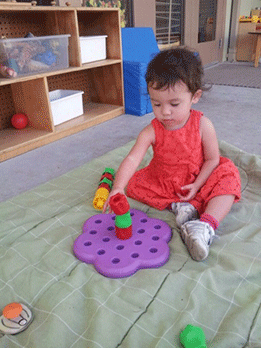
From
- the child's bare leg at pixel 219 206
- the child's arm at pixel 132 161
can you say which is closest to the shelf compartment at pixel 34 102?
the child's arm at pixel 132 161

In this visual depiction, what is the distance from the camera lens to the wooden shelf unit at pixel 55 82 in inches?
67.3

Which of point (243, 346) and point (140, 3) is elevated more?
point (140, 3)

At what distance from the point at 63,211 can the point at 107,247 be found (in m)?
0.28

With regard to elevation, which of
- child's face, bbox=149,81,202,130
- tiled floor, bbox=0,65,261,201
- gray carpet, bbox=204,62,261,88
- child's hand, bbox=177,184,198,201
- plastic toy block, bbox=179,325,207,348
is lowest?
gray carpet, bbox=204,62,261,88

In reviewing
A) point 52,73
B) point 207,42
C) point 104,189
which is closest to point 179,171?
point 104,189

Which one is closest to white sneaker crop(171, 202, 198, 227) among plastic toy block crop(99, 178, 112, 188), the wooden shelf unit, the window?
plastic toy block crop(99, 178, 112, 188)

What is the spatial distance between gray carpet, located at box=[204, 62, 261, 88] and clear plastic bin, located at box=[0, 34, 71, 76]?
1435 millimetres

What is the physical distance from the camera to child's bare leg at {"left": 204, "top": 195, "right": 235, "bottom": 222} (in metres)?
0.89

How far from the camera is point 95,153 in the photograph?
1.65 meters

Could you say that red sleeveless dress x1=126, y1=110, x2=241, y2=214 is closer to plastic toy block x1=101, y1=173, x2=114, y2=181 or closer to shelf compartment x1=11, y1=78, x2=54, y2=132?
plastic toy block x1=101, y1=173, x2=114, y2=181

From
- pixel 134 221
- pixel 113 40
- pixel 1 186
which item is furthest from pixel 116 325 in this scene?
pixel 113 40

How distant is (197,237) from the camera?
0.79 m

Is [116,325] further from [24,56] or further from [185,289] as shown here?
[24,56]

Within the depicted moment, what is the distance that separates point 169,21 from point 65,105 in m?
2.05
